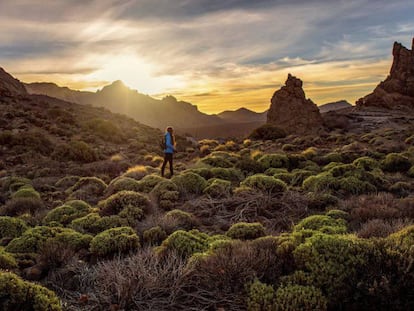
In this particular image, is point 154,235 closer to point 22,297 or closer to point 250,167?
point 22,297

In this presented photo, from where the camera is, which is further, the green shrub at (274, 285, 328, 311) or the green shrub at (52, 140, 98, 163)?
the green shrub at (52, 140, 98, 163)

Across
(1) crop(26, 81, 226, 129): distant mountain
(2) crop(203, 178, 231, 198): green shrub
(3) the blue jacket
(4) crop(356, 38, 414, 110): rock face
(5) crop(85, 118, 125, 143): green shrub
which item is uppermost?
(1) crop(26, 81, 226, 129): distant mountain

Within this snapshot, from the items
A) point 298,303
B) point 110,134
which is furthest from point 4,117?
point 298,303

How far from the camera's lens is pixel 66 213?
9.71 meters

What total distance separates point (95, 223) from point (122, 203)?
5.08 feet

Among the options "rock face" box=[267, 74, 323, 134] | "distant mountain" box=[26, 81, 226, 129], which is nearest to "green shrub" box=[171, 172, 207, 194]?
"rock face" box=[267, 74, 323, 134]

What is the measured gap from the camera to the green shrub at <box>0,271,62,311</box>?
13.6 ft

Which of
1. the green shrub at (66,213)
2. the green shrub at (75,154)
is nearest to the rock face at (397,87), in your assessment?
the green shrub at (75,154)

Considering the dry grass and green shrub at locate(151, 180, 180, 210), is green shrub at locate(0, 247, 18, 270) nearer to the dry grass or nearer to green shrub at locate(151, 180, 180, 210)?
the dry grass

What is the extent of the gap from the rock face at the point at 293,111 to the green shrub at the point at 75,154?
21.1 metres

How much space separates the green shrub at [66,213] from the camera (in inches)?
365

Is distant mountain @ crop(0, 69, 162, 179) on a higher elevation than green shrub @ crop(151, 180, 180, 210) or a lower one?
higher

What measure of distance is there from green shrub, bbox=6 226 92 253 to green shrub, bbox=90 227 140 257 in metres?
0.47

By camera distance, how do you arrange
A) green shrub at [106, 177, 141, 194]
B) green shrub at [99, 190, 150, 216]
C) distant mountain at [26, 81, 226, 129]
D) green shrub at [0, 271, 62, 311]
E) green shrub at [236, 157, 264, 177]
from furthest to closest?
distant mountain at [26, 81, 226, 129], green shrub at [236, 157, 264, 177], green shrub at [106, 177, 141, 194], green shrub at [99, 190, 150, 216], green shrub at [0, 271, 62, 311]
